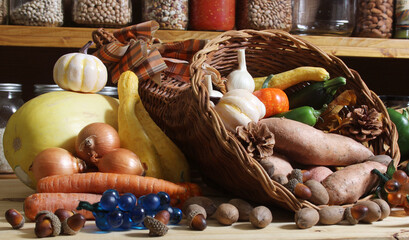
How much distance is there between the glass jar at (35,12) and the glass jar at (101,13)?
2.4 inches

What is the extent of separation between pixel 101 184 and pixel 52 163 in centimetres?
11

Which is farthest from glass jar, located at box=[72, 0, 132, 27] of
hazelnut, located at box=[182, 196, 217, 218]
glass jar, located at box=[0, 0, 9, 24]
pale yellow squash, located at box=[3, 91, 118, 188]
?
hazelnut, located at box=[182, 196, 217, 218]

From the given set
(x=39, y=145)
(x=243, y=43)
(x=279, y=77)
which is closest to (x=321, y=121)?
(x=279, y=77)

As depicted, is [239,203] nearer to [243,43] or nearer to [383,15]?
[243,43]

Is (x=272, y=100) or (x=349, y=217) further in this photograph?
(x=272, y=100)

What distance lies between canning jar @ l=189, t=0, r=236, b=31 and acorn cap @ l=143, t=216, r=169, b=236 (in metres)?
0.93

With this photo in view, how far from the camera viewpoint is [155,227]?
2.23 ft

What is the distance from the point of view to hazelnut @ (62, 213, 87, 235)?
68 cm

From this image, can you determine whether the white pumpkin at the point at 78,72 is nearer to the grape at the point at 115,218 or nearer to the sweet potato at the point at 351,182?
the grape at the point at 115,218

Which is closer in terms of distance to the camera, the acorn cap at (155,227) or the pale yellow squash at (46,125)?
the acorn cap at (155,227)

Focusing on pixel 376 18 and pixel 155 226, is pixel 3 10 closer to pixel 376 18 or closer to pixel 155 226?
pixel 155 226

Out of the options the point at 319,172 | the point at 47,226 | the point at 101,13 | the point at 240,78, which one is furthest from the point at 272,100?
the point at 101,13

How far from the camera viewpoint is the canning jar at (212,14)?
150 cm

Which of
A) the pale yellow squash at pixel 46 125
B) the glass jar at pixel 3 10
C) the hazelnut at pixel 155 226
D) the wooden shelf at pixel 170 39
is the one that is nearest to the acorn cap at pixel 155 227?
the hazelnut at pixel 155 226
